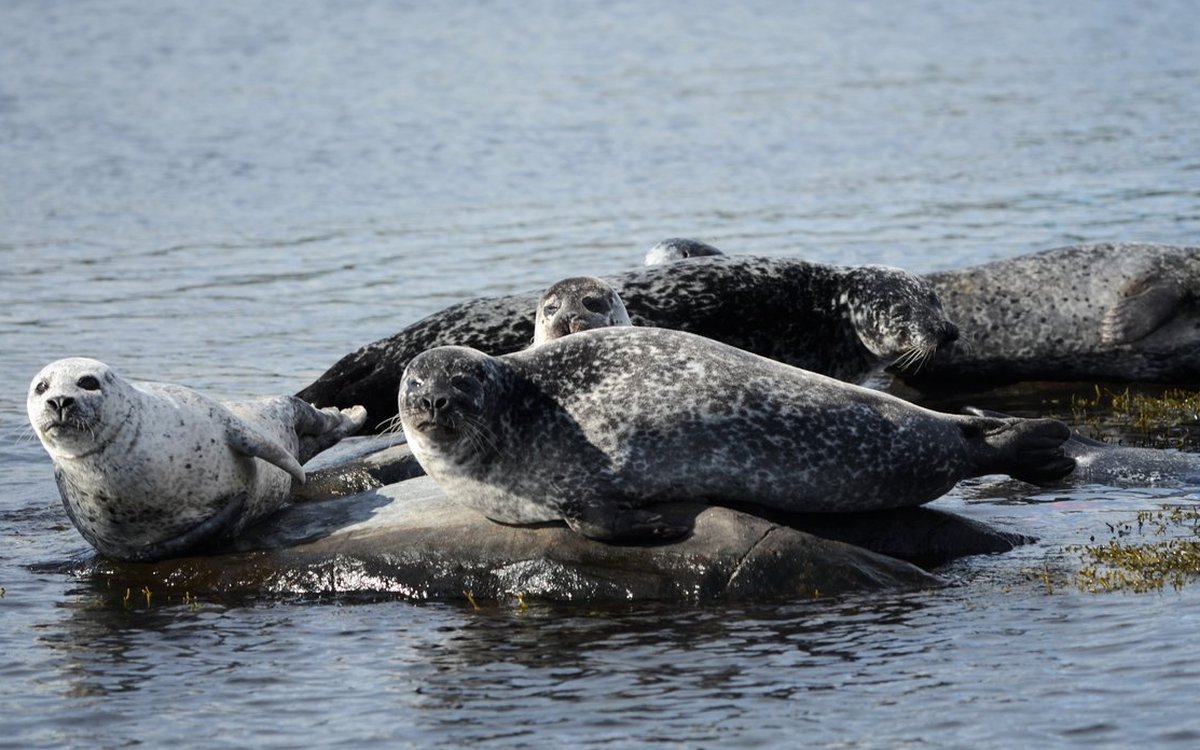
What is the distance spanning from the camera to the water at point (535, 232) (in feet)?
23.1

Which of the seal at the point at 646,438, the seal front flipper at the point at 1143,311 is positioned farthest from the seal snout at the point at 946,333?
the seal at the point at 646,438

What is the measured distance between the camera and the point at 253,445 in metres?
9.09

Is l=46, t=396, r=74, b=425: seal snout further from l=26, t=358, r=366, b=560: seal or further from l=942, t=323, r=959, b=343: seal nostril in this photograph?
l=942, t=323, r=959, b=343: seal nostril

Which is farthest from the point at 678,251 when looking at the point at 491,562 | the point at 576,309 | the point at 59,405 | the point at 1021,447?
the point at 59,405

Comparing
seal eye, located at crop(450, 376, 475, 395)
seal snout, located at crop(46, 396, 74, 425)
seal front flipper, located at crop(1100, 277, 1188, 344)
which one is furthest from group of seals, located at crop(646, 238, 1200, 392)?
seal snout, located at crop(46, 396, 74, 425)

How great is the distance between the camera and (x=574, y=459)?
8500mm

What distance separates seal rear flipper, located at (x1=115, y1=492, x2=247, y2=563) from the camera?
9.09 meters

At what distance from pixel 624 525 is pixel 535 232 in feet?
38.7

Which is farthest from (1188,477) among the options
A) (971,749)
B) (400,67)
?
(400,67)

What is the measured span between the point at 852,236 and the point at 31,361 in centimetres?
800

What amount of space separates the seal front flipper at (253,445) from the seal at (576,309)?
1498 mm

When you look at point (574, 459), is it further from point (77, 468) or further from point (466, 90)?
point (466, 90)

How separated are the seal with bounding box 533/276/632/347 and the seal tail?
2.07 meters

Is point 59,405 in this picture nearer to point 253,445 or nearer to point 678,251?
point 253,445
